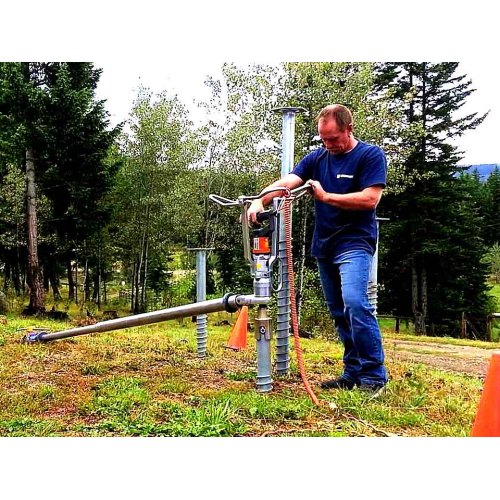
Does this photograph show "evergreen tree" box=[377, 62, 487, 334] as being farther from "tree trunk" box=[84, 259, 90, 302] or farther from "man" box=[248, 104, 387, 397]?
"man" box=[248, 104, 387, 397]

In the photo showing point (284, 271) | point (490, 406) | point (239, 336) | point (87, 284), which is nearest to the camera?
point (490, 406)

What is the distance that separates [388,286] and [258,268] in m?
5.03

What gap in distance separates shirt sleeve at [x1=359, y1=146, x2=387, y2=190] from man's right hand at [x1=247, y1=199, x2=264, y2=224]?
342mm

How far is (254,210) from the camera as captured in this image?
203cm

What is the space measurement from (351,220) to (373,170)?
188mm

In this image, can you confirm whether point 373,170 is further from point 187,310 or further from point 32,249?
point 32,249

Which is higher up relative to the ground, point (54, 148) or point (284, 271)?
point (54, 148)

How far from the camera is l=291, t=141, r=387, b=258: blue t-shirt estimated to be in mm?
2006

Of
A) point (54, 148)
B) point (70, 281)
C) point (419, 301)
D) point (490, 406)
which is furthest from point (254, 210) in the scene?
point (419, 301)

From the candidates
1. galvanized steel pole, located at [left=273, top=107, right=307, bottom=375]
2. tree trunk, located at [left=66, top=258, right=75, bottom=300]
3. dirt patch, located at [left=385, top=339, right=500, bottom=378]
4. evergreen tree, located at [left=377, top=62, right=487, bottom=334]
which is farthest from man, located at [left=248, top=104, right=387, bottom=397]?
evergreen tree, located at [left=377, top=62, right=487, bottom=334]

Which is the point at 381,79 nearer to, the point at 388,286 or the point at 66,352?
the point at 388,286

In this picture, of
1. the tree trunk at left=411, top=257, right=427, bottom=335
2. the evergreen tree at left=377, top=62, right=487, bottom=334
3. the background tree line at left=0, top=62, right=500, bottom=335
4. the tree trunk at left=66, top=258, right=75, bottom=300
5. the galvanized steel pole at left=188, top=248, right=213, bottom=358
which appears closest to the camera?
the galvanized steel pole at left=188, top=248, right=213, bottom=358

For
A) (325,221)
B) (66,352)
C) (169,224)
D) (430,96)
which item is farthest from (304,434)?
(430,96)

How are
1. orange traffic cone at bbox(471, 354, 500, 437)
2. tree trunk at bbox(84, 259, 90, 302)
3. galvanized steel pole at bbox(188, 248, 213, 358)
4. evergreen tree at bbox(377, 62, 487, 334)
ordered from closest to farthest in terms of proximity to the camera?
orange traffic cone at bbox(471, 354, 500, 437)
galvanized steel pole at bbox(188, 248, 213, 358)
tree trunk at bbox(84, 259, 90, 302)
evergreen tree at bbox(377, 62, 487, 334)
